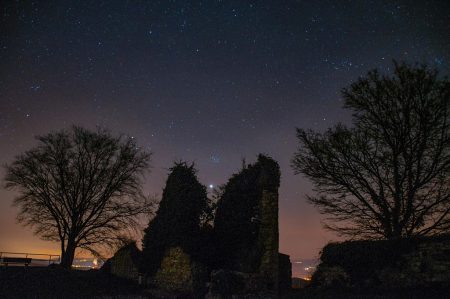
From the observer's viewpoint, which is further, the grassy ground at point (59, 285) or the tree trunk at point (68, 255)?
the tree trunk at point (68, 255)

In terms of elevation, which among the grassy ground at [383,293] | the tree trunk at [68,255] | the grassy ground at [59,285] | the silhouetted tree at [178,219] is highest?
the silhouetted tree at [178,219]

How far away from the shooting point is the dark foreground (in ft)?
44.0

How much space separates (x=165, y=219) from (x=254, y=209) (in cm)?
535

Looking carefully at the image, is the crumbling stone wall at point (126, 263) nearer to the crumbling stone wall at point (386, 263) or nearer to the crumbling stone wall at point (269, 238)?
the crumbling stone wall at point (269, 238)

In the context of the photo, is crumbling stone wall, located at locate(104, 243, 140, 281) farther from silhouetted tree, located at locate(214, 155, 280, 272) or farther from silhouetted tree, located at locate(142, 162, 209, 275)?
silhouetted tree, located at locate(214, 155, 280, 272)

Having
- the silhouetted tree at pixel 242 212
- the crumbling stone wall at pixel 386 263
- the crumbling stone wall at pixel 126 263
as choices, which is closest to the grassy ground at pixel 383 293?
the crumbling stone wall at pixel 386 263

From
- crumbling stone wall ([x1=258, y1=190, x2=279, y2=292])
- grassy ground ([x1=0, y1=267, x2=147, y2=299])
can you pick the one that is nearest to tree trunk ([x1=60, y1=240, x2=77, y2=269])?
grassy ground ([x1=0, y1=267, x2=147, y2=299])

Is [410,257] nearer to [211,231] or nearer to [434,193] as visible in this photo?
[434,193]

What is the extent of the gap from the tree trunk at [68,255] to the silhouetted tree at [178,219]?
650 centimetres

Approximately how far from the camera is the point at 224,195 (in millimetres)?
20953

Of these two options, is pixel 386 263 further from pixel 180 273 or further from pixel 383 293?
pixel 180 273

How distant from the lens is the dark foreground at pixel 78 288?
44.0 ft

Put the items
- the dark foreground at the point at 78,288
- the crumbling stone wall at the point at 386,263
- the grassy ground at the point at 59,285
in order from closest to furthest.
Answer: the crumbling stone wall at the point at 386,263 → the dark foreground at the point at 78,288 → the grassy ground at the point at 59,285

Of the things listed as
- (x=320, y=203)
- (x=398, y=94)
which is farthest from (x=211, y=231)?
(x=398, y=94)
